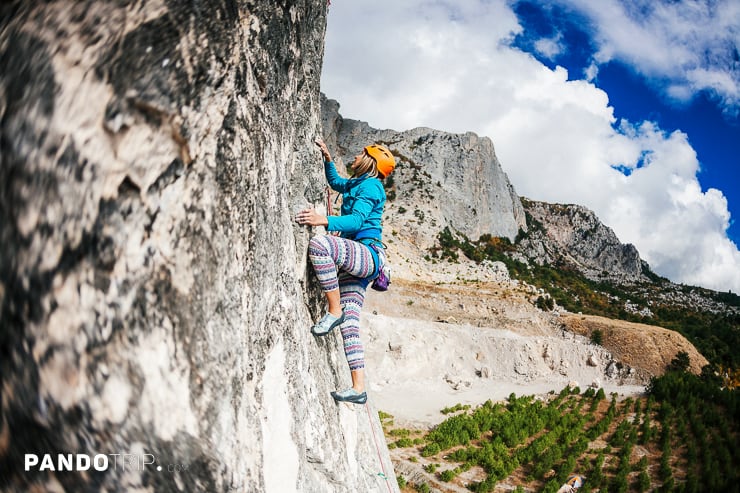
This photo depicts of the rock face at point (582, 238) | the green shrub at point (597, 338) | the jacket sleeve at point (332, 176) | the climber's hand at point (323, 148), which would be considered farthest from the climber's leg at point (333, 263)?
the rock face at point (582, 238)

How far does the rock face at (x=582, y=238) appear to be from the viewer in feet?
306

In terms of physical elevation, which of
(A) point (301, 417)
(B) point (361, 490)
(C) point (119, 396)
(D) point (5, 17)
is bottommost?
(B) point (361, 490)

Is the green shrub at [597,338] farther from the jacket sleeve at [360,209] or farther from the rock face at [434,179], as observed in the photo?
the jacket sleeve at [360,209]

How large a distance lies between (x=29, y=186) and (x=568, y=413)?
1778 cm

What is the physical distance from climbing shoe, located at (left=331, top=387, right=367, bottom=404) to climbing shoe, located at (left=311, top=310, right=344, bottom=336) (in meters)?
0.69

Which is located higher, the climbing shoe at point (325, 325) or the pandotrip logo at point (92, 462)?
the climbing shoe at point (325, 325)

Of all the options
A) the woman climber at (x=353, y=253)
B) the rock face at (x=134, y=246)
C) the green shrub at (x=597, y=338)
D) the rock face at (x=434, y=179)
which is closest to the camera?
the rock face at (x=134, y=246)

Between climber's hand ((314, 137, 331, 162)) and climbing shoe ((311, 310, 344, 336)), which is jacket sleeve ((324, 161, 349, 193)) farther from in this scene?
climbing shoe ((311, 310, 344, 336))

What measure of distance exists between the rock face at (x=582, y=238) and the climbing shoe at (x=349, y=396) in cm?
9033

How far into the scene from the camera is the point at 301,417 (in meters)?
3.01

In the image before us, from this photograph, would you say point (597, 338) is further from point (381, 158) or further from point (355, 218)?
point (355, 218)

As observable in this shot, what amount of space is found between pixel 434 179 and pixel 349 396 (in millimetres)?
53014

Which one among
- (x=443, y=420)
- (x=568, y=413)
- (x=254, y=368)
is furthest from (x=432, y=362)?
(x=254, y=368)

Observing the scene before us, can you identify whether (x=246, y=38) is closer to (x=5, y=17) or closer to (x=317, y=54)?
(x=5, y=17)
